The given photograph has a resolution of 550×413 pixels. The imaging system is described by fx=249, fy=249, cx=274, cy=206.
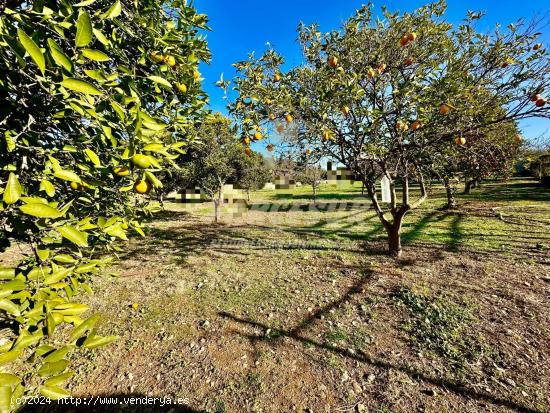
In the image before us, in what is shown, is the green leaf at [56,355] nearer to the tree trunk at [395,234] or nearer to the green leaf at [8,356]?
the green leaf at [8,356]

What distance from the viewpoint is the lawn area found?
259 cm

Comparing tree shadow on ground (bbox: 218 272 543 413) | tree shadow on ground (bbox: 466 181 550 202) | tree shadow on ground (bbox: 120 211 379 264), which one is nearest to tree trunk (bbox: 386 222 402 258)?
tree shadow on ground (bbox: 120 211 379 264)

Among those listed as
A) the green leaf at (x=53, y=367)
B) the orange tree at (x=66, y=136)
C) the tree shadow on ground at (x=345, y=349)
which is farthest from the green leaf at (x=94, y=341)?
the tree shadow on ground at (x=345, y=349)

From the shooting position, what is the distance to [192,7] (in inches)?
95.0

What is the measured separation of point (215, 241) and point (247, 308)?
200 inches

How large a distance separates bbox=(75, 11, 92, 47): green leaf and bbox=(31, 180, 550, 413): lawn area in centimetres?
240

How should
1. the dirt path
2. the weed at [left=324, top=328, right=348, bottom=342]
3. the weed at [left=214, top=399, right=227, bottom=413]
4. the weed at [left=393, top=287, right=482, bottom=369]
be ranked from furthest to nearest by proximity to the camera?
1. the weed at [left=324, top=328, right=348, bottom=342]
2. the weed at [left=393, top=287, right=482, bottom=369]
3. the dirt path
4. the weed at [left=214, top=399, right=227, bottom=413]

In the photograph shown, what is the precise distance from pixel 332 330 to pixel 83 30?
3.94 m

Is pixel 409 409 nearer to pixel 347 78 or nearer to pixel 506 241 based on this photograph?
pixel 347 78

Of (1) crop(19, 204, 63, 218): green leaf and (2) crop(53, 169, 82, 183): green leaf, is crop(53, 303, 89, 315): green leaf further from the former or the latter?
(2) crop(53, 169, 82, 183): green leaf

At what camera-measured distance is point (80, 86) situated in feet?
3.51

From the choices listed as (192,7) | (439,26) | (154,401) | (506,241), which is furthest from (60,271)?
(506,241)

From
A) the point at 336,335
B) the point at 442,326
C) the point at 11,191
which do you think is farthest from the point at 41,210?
the point at 442,326

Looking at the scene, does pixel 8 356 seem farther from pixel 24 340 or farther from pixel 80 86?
pixel 80 86
